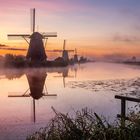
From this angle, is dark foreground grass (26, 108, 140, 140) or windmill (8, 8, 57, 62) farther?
windmill (8, 8, 57, 62)

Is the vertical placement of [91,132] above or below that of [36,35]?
below

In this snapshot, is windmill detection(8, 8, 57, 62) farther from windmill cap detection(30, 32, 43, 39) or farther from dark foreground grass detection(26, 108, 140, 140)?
dark foreground grass detection(26, 108, 140, 140)

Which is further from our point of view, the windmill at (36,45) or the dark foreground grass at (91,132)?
the windmill at (36,45)

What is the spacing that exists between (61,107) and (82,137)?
14.0 m

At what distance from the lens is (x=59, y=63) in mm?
112312

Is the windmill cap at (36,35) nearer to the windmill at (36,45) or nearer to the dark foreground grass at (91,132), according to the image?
the windmill at (36,45)

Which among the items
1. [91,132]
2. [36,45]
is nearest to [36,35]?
[36,45]

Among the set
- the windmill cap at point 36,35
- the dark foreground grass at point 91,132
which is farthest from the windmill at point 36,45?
the dark foreground grass at point 91,132

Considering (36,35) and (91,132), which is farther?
(36,35)

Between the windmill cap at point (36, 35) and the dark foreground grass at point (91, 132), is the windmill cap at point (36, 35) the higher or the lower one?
the higher one

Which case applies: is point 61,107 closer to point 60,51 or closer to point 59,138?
point 59,138

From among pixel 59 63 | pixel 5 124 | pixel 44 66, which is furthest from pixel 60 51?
pixel 5 124

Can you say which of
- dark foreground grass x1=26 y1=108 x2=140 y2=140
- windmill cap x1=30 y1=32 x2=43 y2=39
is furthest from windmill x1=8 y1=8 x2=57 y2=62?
dark foreground grass x1=26 y1=108 x2=140 y2=140

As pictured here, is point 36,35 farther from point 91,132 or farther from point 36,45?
point 91,132
